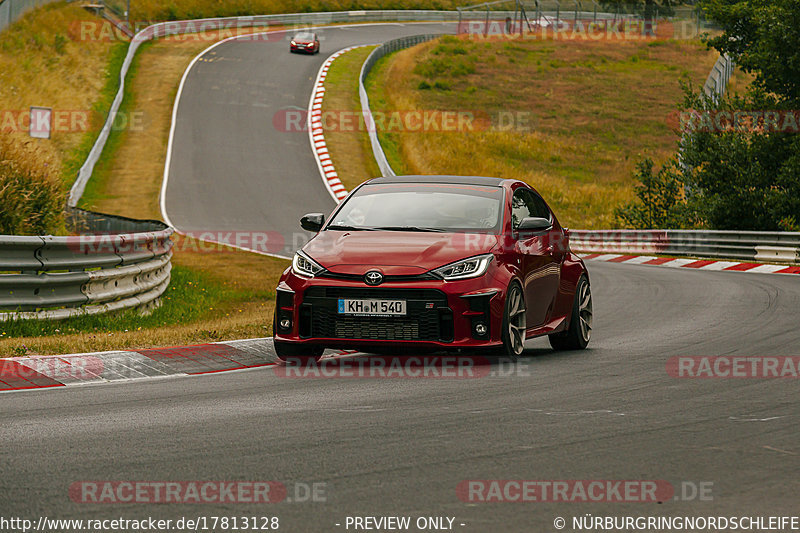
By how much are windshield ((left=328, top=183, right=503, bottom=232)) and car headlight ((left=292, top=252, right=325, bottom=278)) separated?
752 millimetres

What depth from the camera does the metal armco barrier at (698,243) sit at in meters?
27.2

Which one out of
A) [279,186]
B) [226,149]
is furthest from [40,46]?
[279,186]

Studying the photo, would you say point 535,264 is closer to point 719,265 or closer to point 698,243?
point 719,265

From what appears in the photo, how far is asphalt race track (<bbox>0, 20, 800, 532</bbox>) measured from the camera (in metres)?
5.02

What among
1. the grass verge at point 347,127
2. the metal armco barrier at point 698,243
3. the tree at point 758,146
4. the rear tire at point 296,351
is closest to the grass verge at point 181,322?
the rear tire at point 296,351

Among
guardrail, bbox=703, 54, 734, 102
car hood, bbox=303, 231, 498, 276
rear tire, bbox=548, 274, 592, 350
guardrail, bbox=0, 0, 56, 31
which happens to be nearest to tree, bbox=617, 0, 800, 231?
guardrail, bbox=703, 54, 734, 102

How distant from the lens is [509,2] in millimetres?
94875

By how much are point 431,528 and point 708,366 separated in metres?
5.83

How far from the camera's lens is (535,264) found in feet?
34.8

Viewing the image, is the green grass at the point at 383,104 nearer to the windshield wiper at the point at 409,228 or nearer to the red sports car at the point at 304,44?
the red sports car at the point at 304,44

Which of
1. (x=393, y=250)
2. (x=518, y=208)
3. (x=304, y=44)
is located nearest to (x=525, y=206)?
(x=518, y=208)

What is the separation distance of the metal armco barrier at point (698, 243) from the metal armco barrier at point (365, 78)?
28.6 ft

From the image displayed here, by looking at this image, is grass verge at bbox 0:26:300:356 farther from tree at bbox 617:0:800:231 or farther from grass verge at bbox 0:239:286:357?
tree at bbox 617:0:800:231

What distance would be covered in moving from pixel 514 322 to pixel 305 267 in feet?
6.25
